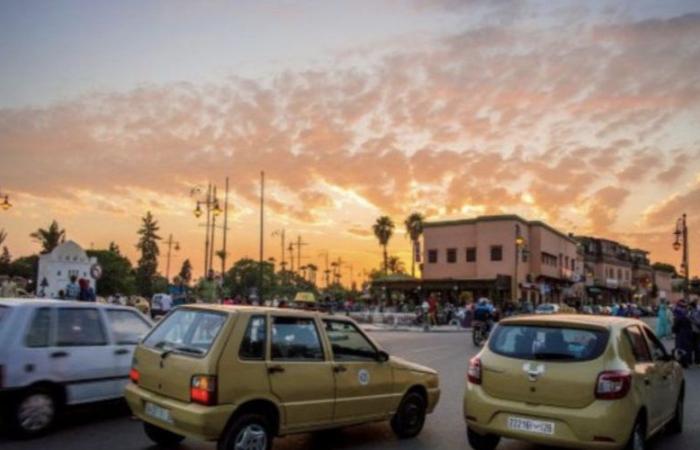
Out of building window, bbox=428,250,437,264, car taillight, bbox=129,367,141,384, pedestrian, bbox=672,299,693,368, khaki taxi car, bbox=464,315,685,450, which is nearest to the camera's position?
khaki taxi car, bbox=464,315,685,450

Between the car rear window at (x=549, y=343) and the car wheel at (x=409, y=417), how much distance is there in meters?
1.55

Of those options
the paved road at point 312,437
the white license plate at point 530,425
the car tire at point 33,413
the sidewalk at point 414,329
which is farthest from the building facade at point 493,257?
the car tire at point 33,413

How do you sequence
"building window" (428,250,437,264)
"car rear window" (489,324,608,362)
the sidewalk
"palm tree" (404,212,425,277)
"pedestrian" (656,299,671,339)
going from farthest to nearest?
1. "palm tree" (404,212,425,277)
2. "building window" (428,250,437,264)
3. the sidewalk
4. "pedestrian" (656,299,671,339)
5. "car rear window" (489,324,608,362)

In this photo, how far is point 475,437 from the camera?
7.70 metres

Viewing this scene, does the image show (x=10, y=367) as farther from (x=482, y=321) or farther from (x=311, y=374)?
(x=482, y=321)

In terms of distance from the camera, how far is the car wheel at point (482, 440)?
767cm

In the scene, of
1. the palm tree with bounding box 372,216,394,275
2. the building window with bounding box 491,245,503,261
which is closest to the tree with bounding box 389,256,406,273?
the palm tree with bounding box 372,216,394,275

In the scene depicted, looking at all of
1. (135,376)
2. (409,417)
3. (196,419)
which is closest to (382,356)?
(409,417)

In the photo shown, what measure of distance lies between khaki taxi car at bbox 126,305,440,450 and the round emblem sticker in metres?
0.01

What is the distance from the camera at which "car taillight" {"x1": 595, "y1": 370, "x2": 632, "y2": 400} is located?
6586mm

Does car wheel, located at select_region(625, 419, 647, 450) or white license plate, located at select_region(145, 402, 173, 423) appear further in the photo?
car wheel, located at select_region(625, 419, 647, 450)

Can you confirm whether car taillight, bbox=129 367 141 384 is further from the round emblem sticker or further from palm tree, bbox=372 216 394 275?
palm tree, bbox=372 216 394 275

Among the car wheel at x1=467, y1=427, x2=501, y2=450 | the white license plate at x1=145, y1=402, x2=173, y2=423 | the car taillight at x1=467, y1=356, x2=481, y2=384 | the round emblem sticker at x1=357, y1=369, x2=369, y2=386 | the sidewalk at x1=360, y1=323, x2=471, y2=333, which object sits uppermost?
the car taillight at x1=467, y1=356, x2=481, y2=384

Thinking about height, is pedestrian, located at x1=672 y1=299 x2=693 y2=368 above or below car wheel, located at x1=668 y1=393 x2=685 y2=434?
above
